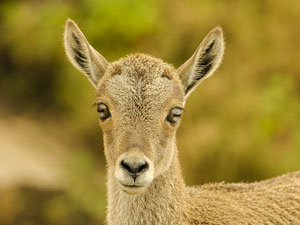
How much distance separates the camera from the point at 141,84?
24.9 ft

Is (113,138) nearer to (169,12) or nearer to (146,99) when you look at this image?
(146,99)

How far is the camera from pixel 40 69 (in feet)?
67.9

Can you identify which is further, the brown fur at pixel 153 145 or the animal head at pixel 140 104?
the brown fur at pixel 153 145

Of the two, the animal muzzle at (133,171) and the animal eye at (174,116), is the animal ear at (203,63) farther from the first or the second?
the animal muzzle at (133,171)

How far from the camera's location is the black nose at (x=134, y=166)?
6.85 meters

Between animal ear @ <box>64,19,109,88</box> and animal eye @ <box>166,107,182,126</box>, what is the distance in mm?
1130

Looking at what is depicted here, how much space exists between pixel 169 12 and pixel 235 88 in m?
2.96

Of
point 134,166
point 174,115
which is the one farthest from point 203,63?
point 134,166

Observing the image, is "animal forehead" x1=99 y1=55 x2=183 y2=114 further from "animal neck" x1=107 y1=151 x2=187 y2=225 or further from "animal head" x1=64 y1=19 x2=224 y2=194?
"animal neck" x1=107 y1=151 x2=187 y2=225

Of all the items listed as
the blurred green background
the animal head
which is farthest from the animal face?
the blurred green background

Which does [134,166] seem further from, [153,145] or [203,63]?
[203,63]

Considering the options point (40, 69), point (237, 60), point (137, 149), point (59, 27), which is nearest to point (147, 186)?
point (137, 149)

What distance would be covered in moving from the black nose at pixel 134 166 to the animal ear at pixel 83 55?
5.62 feet

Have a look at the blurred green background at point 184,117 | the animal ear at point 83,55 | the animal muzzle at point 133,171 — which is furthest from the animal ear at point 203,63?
the blurred green background at point 184,117
